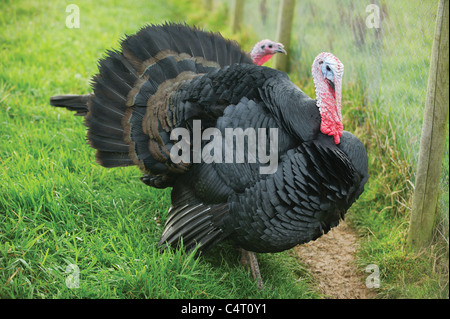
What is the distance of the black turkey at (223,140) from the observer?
2.94m

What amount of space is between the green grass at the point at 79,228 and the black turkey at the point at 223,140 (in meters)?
0.31

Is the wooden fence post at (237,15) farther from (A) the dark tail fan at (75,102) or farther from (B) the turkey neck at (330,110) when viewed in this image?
(B) the turkey neck at (330,110)

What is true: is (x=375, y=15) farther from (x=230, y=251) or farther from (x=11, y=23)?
(x=11, y=23)

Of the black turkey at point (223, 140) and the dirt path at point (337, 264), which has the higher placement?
the black turkey at point (223, 140)

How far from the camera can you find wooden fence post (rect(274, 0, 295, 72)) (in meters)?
6.38

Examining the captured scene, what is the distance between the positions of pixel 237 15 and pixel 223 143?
6153 mm

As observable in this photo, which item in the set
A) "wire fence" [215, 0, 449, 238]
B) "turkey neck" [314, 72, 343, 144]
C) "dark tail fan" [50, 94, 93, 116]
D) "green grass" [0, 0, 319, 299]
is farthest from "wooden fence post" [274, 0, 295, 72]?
"turkey neck" [314, 72, 343, 144]

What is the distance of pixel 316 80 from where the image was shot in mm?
3133

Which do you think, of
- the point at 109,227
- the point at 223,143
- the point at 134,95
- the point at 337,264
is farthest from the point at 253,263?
the point at 134,95

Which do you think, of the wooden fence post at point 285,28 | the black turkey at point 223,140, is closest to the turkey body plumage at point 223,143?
the black turkey at point 223,140

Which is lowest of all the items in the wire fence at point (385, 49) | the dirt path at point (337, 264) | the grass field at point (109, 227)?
the dirt path at point (337, 264)

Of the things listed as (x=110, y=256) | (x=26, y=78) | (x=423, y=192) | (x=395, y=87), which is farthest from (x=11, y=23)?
(x=423, y=192)

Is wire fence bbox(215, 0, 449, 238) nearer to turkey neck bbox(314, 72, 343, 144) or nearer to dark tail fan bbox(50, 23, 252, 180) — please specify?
turkey neck bbox(314, 72, 343, 144)

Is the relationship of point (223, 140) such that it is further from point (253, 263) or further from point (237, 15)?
point (237, 15)
